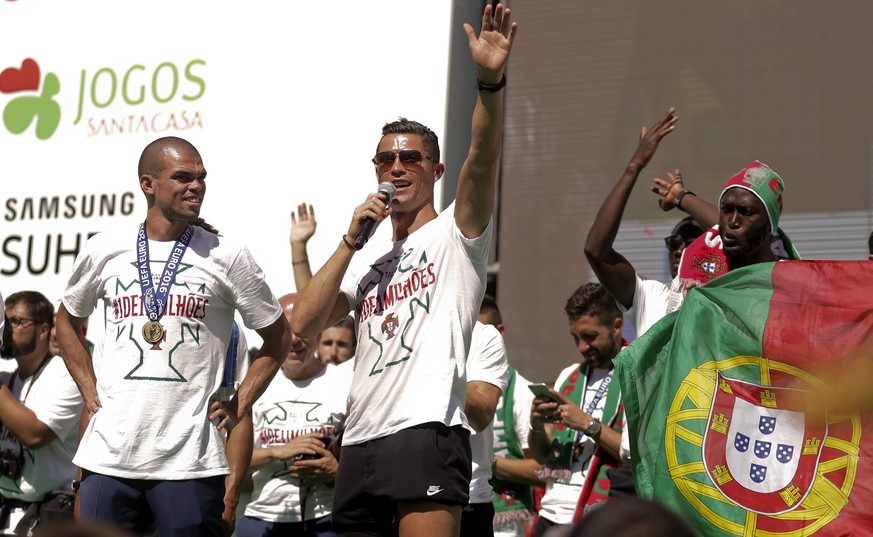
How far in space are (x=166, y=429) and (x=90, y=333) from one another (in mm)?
3842

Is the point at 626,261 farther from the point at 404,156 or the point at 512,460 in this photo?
the point at 512,460

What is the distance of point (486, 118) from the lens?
4176mm

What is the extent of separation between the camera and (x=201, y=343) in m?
4.71

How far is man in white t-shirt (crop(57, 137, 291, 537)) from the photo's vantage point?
15.0 ft

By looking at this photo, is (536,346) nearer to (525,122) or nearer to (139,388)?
(525,122)

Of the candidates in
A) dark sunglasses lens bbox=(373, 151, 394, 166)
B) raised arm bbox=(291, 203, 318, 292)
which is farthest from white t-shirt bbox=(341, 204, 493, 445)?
raised arm bbox=(291, 203, 318, 292)

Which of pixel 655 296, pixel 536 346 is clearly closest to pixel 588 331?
pixel 655 296

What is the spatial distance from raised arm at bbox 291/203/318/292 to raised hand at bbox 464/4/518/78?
3.14 meters

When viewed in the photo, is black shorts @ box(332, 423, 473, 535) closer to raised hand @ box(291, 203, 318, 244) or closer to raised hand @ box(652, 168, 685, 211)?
raised hand @ box(652, 168, 685, 211)

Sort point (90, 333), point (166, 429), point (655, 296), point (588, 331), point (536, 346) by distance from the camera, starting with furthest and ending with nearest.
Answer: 1. point (90, 333)
2. point (536, 346)
3. point (588, 331)
4. point (655, 296)
5. point (166, 429)

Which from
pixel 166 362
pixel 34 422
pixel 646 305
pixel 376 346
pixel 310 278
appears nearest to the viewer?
pixel 376 346

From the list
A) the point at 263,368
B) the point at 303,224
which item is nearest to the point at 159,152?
the point at 263,368

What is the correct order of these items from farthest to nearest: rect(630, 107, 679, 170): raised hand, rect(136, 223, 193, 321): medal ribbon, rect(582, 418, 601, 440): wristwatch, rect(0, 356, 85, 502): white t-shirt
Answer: rect(0, 356, 85, 502): white t-shirt
rect(582, 418, 601, 440): wristwatch
rect(630, 107, 679, 170): raised hand
rect(136, 223, 193, 321): medal ribbon

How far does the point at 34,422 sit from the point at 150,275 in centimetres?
194
